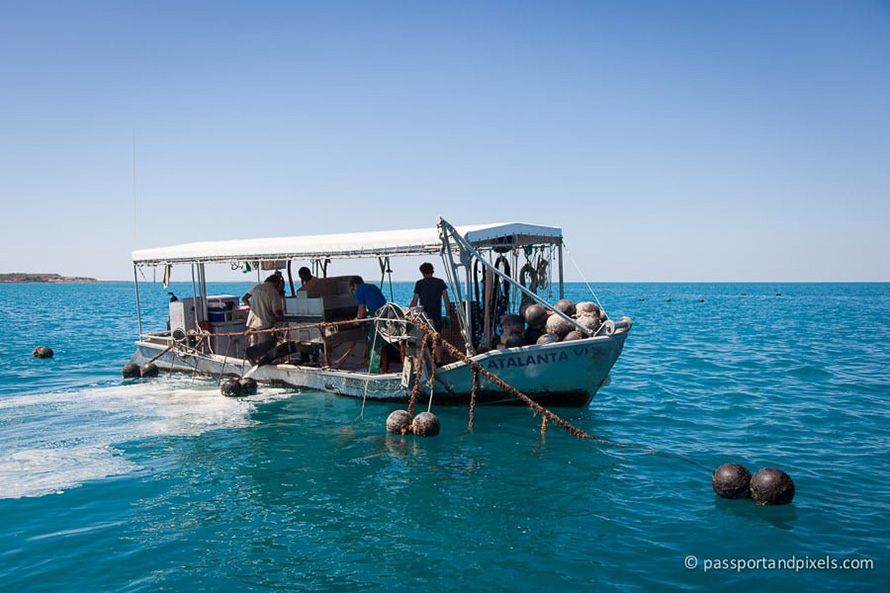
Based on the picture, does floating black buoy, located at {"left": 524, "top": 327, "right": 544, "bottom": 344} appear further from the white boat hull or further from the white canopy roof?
the white canopy roof

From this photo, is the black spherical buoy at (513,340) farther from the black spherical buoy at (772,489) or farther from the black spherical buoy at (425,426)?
the black spherical buoy at (772,489)

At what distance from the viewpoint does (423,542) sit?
7301 millimetres

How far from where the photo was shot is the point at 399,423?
1155 cm

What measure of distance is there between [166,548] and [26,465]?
15.6ft

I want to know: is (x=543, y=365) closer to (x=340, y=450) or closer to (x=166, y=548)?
(x=340, y=450)

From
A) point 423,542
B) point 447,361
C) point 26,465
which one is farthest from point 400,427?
point 26,465

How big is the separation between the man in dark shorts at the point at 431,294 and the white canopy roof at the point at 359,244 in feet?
2.34

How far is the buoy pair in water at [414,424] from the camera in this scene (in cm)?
1133

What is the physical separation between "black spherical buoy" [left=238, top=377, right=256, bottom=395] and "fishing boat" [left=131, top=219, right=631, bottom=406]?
55 centimetres

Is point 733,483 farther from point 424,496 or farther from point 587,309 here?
point 587,309

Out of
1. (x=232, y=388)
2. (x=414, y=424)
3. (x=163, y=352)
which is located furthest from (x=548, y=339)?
(x=163, y=352)

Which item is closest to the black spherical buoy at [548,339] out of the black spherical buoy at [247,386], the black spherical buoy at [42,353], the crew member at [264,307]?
the crew member at [264,307]
